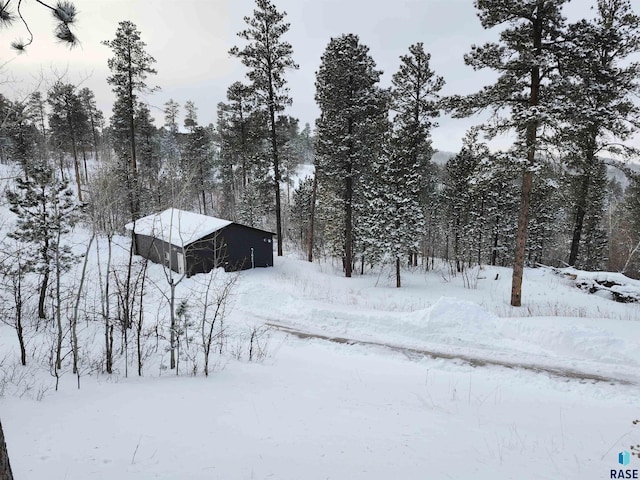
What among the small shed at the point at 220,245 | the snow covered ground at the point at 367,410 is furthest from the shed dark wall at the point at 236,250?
the snow covered ground at the point at 367,410

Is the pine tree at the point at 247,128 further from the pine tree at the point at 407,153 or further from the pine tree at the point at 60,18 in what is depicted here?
the pine tree at the point at 60,18

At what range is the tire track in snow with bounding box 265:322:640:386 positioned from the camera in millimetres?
7957

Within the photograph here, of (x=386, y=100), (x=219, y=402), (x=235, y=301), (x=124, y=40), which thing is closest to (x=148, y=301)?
(x=235, y=301)

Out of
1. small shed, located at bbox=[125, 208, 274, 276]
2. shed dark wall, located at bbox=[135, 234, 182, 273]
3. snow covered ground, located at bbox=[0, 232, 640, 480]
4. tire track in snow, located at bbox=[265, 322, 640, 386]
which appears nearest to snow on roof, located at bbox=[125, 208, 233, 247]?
small shed, located at bbox=[125, 208, 274, 276]

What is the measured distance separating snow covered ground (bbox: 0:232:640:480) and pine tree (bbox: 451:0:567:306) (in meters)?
5.64

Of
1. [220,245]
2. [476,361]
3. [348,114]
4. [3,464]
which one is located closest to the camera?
[3,464]

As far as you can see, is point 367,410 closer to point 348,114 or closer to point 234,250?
point 348,114

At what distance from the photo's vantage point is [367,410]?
21.1ft

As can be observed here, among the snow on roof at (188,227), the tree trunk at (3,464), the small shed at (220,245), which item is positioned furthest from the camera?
the small shed at (220,245)

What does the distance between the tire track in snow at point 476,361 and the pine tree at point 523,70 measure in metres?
6.21

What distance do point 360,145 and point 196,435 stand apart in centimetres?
1789

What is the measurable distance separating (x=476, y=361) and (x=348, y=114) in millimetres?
15060

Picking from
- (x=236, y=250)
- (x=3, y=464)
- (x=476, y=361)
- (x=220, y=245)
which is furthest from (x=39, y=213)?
(x=476, y=361)

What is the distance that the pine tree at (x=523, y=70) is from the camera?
37.3ft
